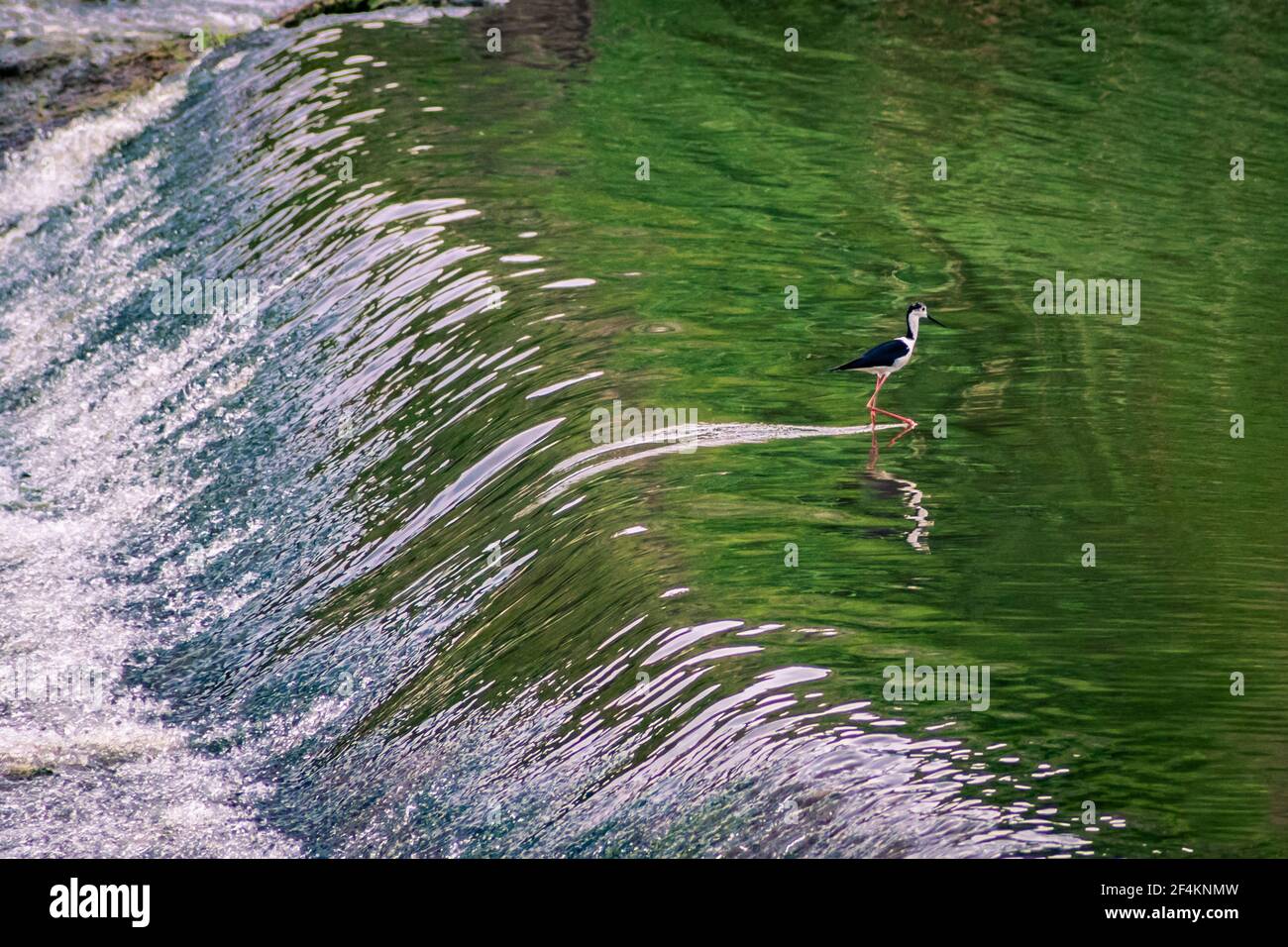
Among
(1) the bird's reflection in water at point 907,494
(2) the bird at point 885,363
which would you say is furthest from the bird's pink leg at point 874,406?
(1) the bird's reflection in water at point 907,494

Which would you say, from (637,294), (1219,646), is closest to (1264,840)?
(1219,646)

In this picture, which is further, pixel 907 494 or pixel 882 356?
pixel 882 356

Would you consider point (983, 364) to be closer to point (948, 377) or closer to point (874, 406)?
point (948, 377)

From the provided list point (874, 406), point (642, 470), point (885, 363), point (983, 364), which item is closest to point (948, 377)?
point (983, 364)

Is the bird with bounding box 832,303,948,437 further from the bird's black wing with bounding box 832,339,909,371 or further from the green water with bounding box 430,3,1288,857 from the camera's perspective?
the green water with bounding box 430,3,1288,857

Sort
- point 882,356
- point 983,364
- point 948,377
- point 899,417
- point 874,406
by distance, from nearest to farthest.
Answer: point 882,356, point 899,417, point 874,406, point 948,377, point 983,364

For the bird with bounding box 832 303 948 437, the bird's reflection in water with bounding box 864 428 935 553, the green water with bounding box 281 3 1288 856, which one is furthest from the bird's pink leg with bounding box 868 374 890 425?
the bird's reflection in water with bounding box 864 428 935 553

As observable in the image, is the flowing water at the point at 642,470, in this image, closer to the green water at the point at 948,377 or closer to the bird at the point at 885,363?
the green water at the point at 948,377
